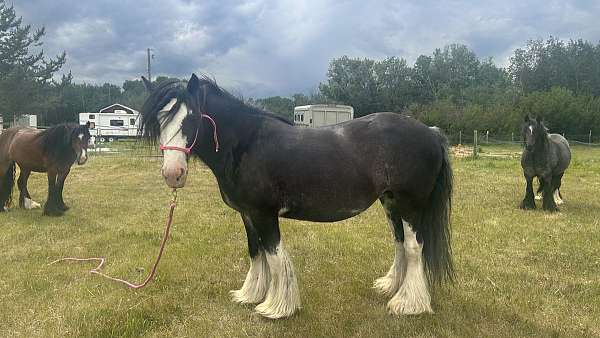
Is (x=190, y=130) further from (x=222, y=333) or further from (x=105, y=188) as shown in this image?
(x=105, y=188)

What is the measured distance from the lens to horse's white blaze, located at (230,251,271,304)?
404 centimetres

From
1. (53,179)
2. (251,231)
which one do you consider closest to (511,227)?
(251,231)

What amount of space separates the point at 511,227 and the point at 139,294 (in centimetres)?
575

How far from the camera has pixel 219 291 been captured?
4371mm

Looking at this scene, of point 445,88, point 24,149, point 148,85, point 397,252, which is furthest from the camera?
point 445,88

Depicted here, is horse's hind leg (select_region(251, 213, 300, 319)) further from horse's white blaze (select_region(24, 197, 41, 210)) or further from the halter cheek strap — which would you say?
horse's white blaze (select_region(24, 197, 41, 210))

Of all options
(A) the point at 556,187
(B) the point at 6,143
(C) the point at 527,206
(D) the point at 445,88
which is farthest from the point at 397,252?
(D) the point at 445,88

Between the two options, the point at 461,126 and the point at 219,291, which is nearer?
the point at 219,291

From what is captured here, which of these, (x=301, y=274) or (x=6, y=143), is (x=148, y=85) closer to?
(x=301, y=274)

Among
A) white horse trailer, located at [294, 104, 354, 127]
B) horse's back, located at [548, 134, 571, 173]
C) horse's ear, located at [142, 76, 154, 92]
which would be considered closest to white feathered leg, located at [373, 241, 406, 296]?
horse's ear, located at [142, 76, 154, 92]

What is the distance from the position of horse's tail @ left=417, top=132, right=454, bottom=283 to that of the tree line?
108ft

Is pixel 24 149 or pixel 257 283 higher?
pixel 24 149

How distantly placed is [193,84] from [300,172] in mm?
1118

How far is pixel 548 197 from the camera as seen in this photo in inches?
327
